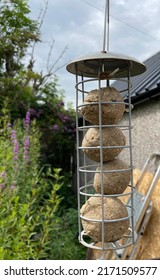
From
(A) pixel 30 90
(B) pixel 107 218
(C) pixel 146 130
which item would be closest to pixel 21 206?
(B) pixel 107 218

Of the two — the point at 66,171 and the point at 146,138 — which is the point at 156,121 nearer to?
the point at 146,138

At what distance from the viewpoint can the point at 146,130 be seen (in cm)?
317

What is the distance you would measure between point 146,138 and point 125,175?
2.32 metres

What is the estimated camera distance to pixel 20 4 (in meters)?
6.84

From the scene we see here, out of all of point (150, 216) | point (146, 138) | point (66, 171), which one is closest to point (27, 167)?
point (146, 138)

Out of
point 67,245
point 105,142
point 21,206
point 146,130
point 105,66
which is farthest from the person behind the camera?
point 67,245

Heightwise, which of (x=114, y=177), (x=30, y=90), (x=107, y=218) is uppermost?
(x=30, y=90)

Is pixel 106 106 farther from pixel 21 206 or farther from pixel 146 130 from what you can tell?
pixel 146 130

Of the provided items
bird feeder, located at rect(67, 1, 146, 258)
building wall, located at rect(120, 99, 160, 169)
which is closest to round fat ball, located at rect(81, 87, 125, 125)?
bird feeder, located at rect(67, 1, 146, 258)

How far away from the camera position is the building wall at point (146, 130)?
9.78 ft

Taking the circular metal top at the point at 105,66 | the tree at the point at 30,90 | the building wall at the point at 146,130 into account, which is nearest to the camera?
the circular metal top at the point at 105,66

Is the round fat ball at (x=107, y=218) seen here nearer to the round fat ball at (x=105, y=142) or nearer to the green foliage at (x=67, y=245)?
the round fat ball at (x=105, y=142)

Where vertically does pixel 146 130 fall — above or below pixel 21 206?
above

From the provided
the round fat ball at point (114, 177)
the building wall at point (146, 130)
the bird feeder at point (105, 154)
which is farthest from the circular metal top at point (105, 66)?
the building wall at point (146, 130)
